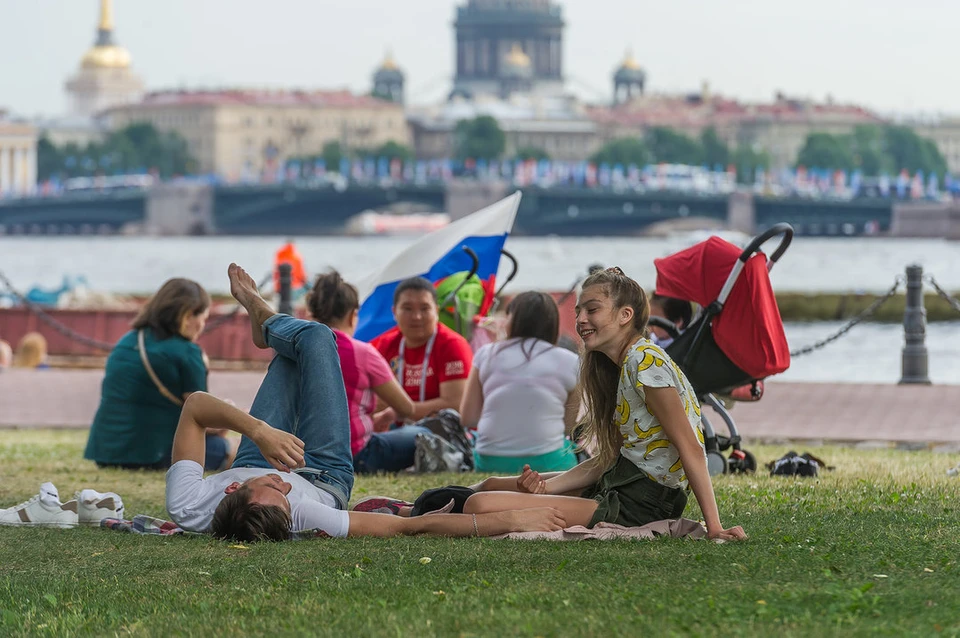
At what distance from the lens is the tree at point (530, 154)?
122625 millimetres

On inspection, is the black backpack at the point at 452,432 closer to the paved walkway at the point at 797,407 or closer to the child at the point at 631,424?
the child at the point at 631,424

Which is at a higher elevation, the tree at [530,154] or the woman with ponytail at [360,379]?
the woman with ponytail at [360,379]

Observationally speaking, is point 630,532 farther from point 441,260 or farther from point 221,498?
point 441,260

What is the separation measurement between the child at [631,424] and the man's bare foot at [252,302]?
849 mm

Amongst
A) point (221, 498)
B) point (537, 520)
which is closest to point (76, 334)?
point (221, 498)

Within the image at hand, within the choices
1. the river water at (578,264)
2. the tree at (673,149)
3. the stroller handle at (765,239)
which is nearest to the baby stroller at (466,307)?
the stroller handle at (765,239)

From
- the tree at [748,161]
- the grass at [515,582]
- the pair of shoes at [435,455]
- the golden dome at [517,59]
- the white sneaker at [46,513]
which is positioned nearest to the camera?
the grass at [515,582]

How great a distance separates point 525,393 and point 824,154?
117 m

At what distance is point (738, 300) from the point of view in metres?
6.77

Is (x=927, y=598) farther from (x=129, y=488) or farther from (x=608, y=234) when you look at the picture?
(x=608, y=234)

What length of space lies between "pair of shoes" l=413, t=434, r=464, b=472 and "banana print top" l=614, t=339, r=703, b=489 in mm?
2159

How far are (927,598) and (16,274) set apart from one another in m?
51.0

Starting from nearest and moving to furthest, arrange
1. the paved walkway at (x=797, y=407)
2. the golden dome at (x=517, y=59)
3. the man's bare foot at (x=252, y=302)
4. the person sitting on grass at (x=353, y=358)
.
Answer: the man's bare foot at (x=252, y=302) → the person sitting on grass at (x=353, y=358) → the paved walkway at (x=797, y=407) → the golden dome at (x=517, y=59)

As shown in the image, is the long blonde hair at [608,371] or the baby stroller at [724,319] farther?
the baby stroller at [724,319]
